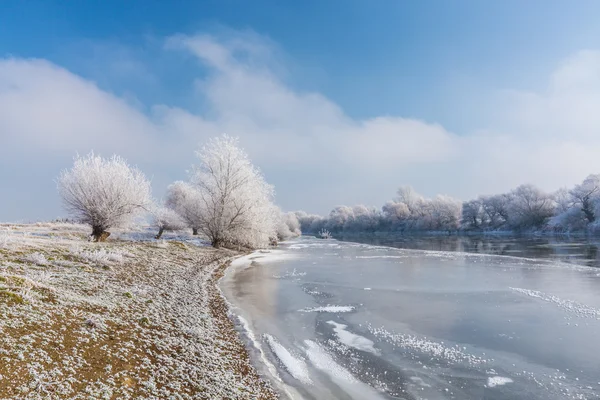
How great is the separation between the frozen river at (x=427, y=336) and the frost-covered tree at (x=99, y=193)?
667 inches

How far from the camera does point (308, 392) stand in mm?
6633

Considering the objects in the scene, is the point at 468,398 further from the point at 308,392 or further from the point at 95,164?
the point at 95,164

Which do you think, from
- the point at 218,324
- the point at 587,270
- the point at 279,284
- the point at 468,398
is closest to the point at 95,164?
the point at 279,284

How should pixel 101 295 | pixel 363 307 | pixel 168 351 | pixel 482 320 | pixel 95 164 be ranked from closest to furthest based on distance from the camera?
pixel 168 351 < pixel 101 295 < pixel 482 320 < pixel 363 307 < pixel 95 164

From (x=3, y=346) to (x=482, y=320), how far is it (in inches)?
473

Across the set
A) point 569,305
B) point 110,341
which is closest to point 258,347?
Result: point 110,341

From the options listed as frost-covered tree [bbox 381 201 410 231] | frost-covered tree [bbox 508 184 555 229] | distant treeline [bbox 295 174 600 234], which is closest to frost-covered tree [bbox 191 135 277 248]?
distant treeline [bbox 295 174 600 234]

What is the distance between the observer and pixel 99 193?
28672 millimetres

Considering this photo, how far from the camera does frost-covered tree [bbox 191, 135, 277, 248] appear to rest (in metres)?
39.2

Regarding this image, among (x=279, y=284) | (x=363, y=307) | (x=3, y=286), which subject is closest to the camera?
(x=3, y=286)

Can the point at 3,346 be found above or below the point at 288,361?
above

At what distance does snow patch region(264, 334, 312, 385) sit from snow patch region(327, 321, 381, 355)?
5.59ft

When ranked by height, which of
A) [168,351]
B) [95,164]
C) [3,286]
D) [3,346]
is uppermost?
[95,164]

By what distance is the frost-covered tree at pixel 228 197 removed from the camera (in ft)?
129
